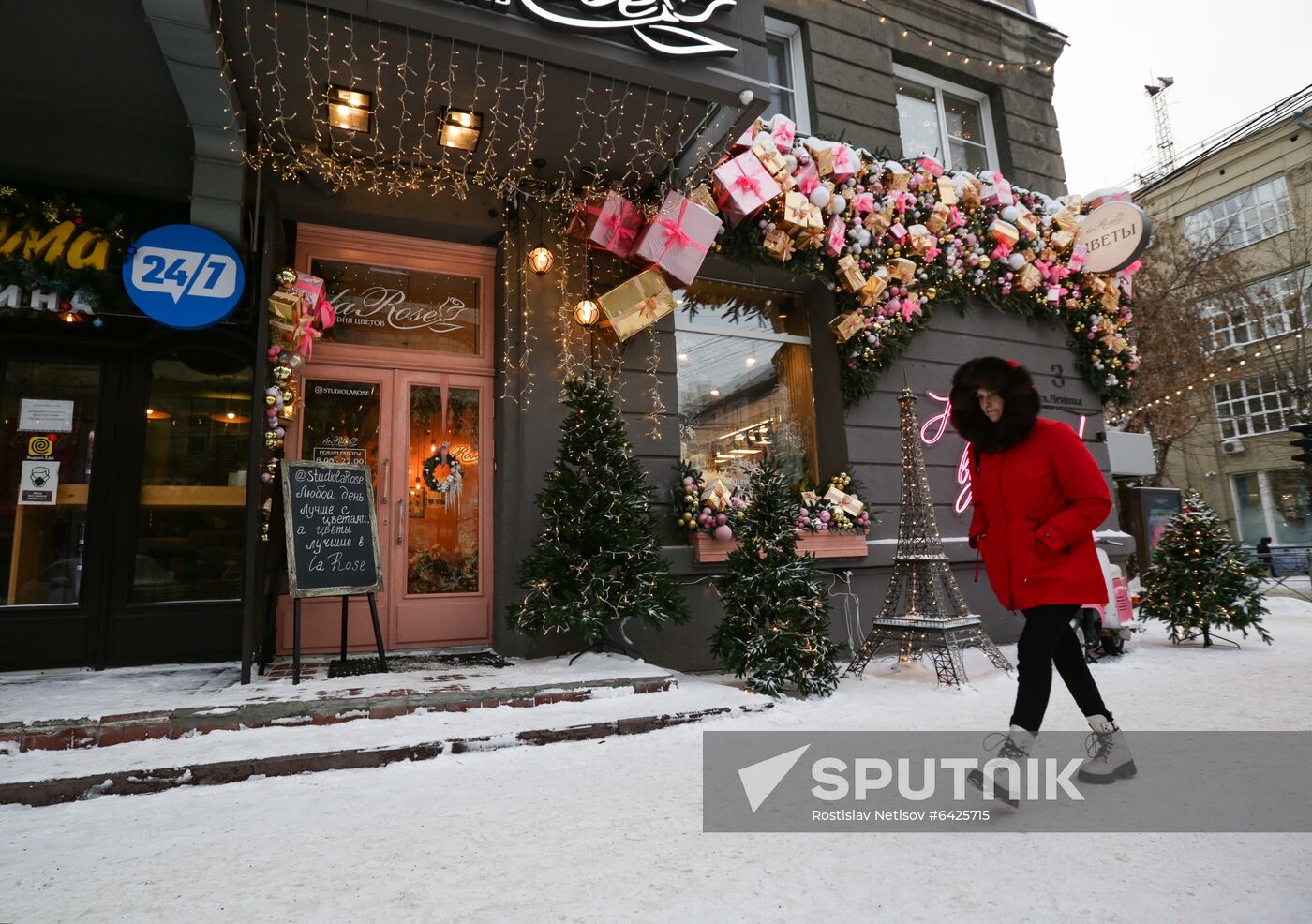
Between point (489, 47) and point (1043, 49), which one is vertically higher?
point (1043, 49)

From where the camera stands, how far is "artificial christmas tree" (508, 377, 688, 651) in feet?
17.4

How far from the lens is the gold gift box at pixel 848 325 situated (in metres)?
7.73

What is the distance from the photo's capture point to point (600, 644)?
577 centimetres

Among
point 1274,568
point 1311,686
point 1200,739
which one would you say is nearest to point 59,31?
point 1200,739

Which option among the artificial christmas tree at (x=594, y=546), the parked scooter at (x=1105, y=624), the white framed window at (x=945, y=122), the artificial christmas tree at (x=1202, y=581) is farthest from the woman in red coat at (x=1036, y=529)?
the white framed window at (x=945, y=122)

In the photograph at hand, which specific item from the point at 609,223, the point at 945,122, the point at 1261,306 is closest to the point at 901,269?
A: the point at 609,223

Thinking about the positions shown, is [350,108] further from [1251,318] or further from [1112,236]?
[1251,318]

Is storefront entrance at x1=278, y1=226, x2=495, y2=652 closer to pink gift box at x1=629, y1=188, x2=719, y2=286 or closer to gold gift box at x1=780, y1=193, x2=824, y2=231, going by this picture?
pink gift box at x1=629, y1=188, x2=719, y2=286

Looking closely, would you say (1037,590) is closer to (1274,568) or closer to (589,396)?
(589,396)

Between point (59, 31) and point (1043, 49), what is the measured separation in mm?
12011

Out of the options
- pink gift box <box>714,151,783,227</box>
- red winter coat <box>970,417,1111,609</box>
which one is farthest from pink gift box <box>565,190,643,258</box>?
red winter coat <box>970,417,1111,609</box>

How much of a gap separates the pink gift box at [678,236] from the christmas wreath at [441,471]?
8.44ft

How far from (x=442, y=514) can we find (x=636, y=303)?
2629 mm

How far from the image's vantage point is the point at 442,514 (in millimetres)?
6562
